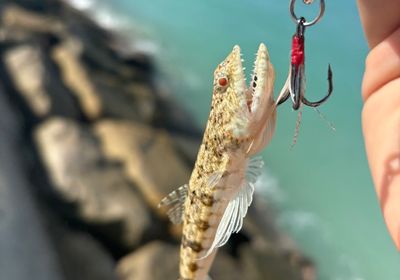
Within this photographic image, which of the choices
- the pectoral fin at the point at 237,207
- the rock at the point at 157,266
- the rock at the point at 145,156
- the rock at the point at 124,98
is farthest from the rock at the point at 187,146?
the pectoral fin at the point at 237,207

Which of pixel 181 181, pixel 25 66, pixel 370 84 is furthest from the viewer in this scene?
pixel 25 66

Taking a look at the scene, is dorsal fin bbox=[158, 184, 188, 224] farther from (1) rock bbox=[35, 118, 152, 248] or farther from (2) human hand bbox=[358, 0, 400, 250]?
(1) rock bbox=[35, 118, 152, 248]

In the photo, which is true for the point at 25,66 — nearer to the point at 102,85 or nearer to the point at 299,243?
the point at 102,85

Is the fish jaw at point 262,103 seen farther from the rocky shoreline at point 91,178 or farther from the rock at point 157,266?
the rock at point 157,266

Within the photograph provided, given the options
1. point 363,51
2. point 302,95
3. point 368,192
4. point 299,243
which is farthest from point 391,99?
point 363,51

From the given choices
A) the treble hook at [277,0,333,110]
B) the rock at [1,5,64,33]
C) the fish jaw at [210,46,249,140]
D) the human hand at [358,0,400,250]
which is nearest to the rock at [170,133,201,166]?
the rock at [1,5,64,33]

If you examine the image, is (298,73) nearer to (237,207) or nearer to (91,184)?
(237,207)
